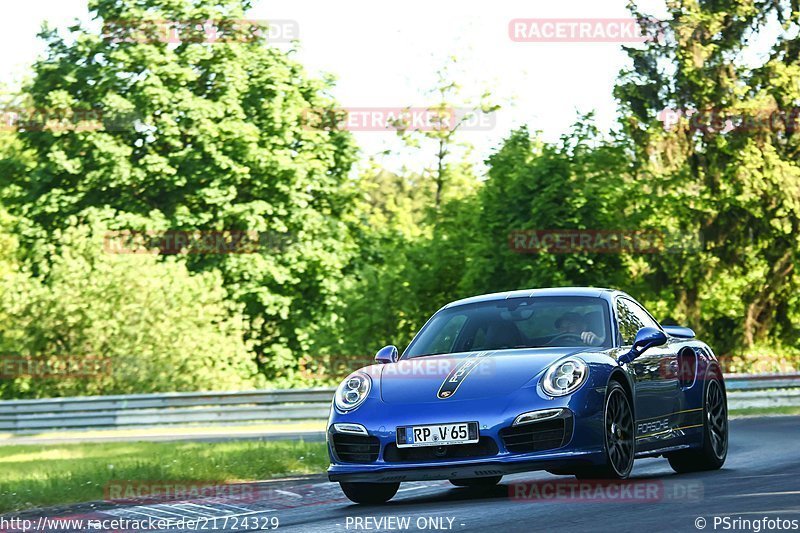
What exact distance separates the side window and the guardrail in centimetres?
1602

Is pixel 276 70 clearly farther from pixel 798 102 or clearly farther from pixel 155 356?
pixel 798 102

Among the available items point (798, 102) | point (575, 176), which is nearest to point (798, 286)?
point (798, 102)

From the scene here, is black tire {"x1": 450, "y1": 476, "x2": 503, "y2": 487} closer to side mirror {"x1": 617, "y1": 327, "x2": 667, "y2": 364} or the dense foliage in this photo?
side mirror {"x1": 617, "y1": 327, "x2": 667, "y2": 364}

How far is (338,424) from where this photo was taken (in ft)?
31.6

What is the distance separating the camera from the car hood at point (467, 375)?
30.3 ft

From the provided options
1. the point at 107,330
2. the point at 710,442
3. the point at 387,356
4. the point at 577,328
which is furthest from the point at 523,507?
the point at 107,330

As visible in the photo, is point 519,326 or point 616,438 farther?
point 519,326

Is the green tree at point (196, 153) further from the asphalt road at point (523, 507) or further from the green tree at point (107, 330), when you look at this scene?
the asphalt road at point (523, 507)

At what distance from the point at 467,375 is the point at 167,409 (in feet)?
64.5

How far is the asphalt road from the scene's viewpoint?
7.71 metres

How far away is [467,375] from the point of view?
948 cm

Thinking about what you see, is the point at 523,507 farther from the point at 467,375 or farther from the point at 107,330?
the point at 107,330

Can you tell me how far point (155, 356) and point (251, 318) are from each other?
8.06 m

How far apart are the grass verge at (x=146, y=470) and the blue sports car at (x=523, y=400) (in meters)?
2.97
